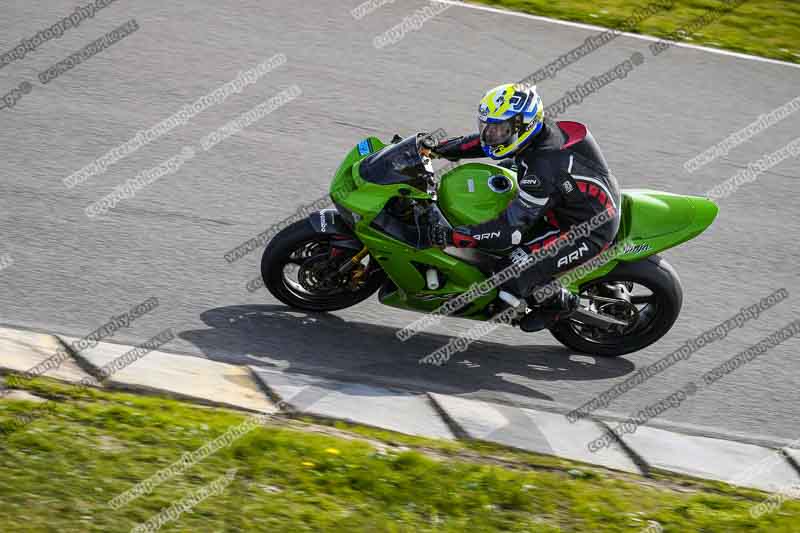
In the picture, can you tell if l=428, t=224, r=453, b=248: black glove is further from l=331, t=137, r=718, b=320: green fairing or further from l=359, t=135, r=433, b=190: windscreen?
l=359, t=135, r=433, b=190: windscreen

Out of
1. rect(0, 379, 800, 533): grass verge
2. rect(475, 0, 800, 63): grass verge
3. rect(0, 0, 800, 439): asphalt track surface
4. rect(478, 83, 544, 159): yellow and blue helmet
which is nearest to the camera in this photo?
rect(0, 379, 800, 533): grass verge

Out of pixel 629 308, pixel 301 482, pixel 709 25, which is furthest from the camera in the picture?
pixel 709 25

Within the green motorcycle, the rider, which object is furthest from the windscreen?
→ the rider

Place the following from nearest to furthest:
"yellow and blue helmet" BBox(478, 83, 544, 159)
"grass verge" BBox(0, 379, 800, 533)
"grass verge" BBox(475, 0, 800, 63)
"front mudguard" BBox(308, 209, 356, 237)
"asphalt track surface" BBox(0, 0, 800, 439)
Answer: "grass verge" BBox(0, 379, 800, 533)
"yellow and blue helmet" BBox(478, 83, 544, 159)
"front mudguard" BBox(308, 209, 356, 237)
"asphalt track surface" BBox(0, 0, 800, 439)
"grass verge" BBox(475, 0, 800, 63)

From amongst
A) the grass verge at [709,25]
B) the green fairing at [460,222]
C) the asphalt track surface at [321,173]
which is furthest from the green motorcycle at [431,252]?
the grass verge at [709,25]

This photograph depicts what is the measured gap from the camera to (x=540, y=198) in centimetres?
689

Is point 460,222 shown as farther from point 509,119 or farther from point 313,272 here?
point 313,272

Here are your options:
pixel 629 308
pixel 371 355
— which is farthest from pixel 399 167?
pixel 629 308

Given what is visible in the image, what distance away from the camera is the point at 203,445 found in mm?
5828

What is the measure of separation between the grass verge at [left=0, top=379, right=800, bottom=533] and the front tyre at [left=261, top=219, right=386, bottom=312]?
138 centimetres

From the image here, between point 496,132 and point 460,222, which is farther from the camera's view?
point 460,222

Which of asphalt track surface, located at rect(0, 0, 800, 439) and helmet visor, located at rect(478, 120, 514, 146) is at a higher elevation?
helmet visor, located at rect(478, 120, 514, 146)

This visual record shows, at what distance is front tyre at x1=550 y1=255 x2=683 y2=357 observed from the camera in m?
7.35

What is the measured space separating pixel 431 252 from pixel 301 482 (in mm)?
2195
